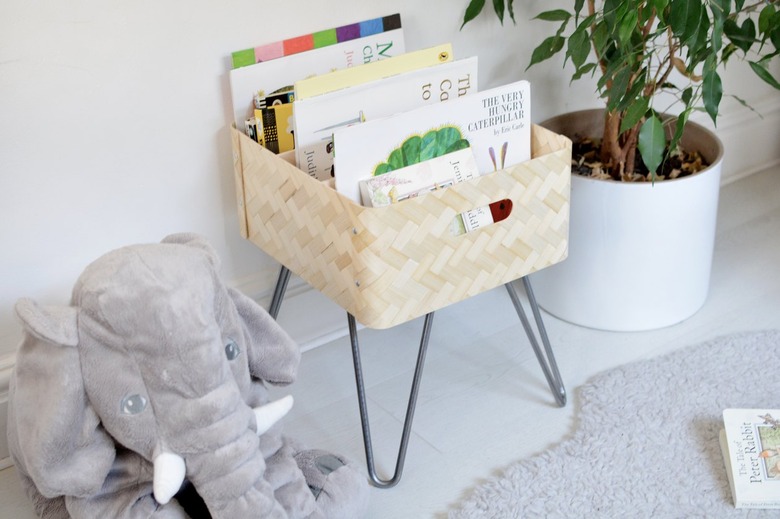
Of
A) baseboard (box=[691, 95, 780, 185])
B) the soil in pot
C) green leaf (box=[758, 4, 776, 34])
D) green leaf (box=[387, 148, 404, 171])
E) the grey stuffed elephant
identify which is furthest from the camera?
baseboard (box=[691, 95, 780, 185])

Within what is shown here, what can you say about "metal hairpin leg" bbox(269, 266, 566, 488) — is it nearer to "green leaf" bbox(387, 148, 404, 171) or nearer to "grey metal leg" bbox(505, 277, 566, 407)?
"grey metal leg" bbox(505, 277, 566, 407)

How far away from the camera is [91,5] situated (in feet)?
4.15

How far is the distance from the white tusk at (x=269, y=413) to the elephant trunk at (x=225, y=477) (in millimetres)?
52

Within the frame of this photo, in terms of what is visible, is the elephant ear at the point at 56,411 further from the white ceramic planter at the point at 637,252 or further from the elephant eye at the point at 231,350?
the white ceramic planter at the point at 637,252

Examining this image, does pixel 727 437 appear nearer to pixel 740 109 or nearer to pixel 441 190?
pixel 441 190

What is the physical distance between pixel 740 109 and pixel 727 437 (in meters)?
1.09

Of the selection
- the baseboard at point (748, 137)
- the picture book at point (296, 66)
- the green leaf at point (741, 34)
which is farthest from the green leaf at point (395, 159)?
the baseboard at point (748, 137)

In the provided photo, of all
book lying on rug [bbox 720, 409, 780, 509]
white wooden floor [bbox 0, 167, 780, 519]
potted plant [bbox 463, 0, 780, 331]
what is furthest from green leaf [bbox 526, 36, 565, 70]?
book lying on rug [bbox 720, 409, 780, 509]

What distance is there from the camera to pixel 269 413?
3.84ft

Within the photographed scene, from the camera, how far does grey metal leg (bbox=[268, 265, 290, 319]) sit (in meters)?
1.48

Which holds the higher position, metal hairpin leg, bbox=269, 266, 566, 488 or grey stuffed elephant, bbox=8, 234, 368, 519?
grey stuffed elephant, bbox=8, 234, 368, 519

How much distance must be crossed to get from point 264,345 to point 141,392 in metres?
0.20

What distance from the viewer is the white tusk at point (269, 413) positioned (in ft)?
3.81

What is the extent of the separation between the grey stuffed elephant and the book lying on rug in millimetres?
636
